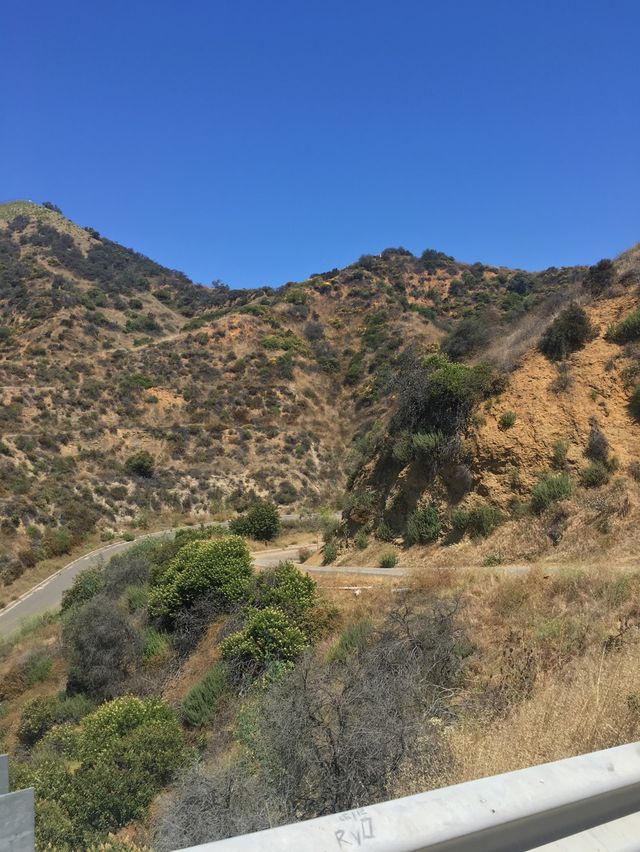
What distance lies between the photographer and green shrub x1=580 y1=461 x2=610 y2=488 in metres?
12.6

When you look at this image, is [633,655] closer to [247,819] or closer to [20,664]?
[247,819]

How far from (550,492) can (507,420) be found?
2.65 meters

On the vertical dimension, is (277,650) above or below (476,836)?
below

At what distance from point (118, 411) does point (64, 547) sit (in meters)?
17.7

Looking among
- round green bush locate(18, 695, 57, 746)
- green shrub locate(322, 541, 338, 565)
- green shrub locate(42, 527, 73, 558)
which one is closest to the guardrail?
round green bush locate(18, 695, 57, 746)

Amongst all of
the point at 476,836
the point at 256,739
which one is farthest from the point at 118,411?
the point at 476,836

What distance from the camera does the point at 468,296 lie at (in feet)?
237

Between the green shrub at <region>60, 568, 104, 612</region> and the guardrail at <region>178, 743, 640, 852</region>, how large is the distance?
19649mm

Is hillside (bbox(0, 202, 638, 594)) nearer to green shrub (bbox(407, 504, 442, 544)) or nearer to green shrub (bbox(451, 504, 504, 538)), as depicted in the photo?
green shrub (bbox(451, 504, 504, 538))

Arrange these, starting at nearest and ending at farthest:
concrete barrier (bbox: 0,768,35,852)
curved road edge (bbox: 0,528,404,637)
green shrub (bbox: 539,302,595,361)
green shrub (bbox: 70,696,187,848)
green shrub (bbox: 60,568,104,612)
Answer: concrete barrier (bbox: 0,768,35,852)
green shrub (bbox: 70,696,187,848)
green shrub (bbox: 539,302,595,361)
green shrub (bbox: 60,568,104,612)
curved road edge (bbox: 0,528,404,637)

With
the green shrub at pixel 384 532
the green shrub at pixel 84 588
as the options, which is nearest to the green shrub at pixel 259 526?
the green shrub at pixel 84 588

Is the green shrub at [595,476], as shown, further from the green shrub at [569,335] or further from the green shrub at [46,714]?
the green shrub at [46,714]

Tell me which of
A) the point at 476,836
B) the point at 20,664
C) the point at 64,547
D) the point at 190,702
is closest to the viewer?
the point at 476,836

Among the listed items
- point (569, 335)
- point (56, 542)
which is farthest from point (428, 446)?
point (56, 542)
